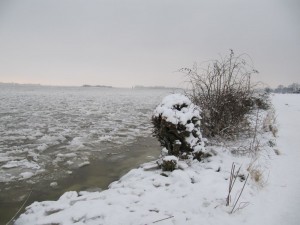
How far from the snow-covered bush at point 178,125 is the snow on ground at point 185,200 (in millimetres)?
305

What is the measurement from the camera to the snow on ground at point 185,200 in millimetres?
2803

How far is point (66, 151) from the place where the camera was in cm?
606

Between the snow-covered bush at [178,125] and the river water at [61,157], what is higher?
the snow-covered bush at [178,125]

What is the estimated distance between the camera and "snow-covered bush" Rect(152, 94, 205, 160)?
421 centimetres

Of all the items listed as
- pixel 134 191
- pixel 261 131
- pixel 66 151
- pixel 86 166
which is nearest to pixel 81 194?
pixel 134 191

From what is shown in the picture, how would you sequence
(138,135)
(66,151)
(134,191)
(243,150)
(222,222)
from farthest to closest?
(138,135) < (66,151) < (243,150) < (134,191) < (222,222)

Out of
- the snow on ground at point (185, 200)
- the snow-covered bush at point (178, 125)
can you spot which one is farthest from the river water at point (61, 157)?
the snow-covered bush at point (178, 125)

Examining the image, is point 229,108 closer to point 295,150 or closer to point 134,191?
point 295,150

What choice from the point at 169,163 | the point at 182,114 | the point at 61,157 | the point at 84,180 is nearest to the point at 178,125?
the point at 182,114

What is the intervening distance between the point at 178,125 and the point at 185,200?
140 cm

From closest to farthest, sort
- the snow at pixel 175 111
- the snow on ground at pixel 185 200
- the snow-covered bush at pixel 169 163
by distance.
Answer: the snow on ground at pixel 185 200 → the snow-covered bush at pixel 169 163 → the snow at pixel 175 111

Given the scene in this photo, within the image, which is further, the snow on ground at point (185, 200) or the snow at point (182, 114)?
the snow at point (182, 114)

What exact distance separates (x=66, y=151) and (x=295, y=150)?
207 inches

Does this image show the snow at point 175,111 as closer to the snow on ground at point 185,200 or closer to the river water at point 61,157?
the snow on ground at point 185,200
